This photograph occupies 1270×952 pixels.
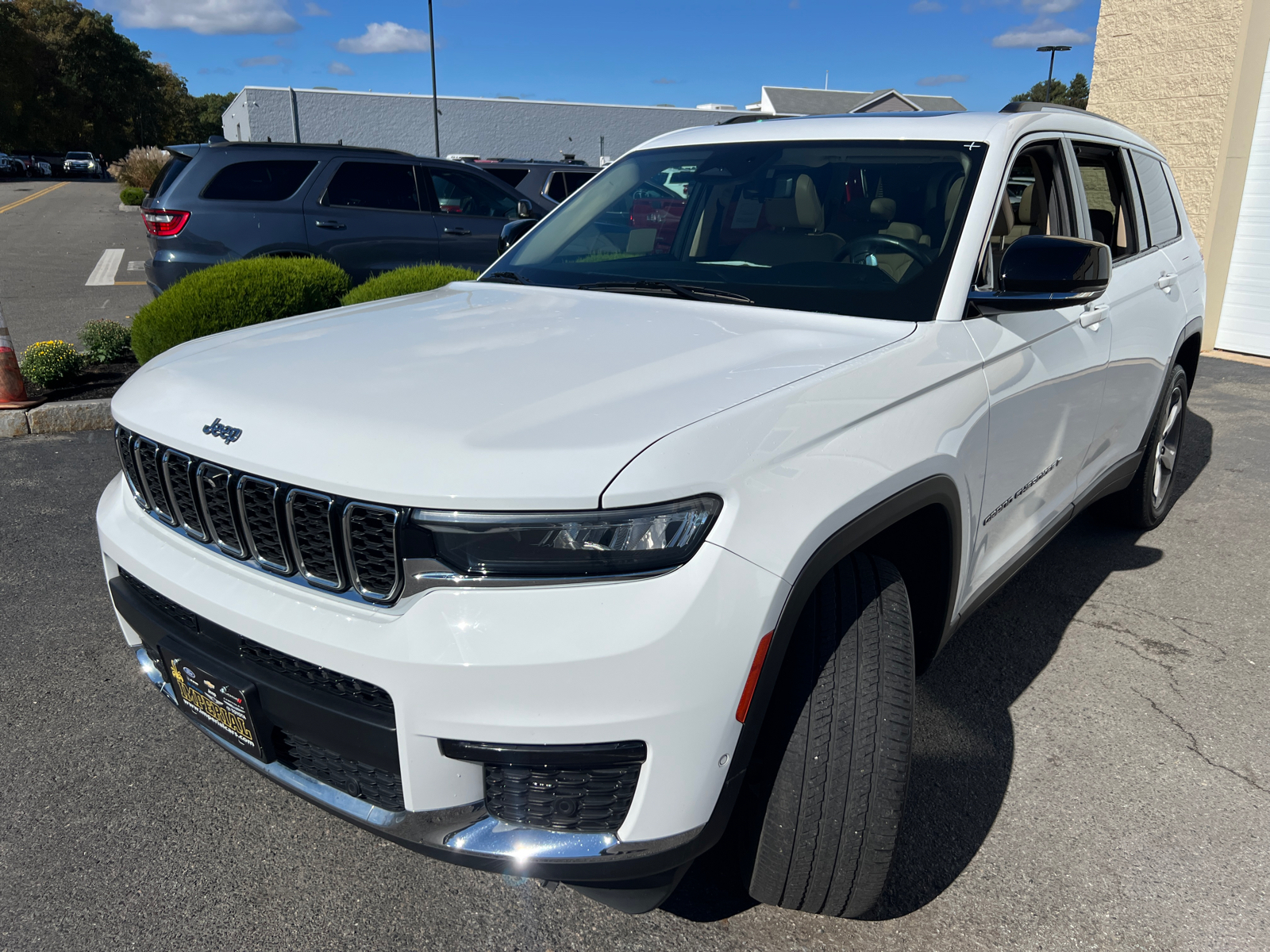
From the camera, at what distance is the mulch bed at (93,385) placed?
6512mm

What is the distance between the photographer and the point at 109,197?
3738cm

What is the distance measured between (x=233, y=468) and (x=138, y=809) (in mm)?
1226

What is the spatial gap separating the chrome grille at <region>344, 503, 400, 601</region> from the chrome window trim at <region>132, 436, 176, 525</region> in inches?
26.9

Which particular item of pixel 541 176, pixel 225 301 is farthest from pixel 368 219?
pixel 541 176

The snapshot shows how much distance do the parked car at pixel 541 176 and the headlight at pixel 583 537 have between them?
10.9 meters

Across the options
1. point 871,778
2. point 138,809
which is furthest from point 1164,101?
point 138,809

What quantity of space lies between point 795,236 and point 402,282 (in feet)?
14.2

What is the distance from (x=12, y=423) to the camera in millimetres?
6008

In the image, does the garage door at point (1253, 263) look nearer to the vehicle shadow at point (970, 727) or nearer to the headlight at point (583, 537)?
the vehicle shadow at point (970, 727)

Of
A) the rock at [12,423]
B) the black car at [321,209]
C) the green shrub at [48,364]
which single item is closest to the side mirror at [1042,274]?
the black car at [321,209]

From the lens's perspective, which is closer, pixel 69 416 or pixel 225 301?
pixel 69 416

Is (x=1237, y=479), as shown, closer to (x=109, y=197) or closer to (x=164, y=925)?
(x=164, y=925)

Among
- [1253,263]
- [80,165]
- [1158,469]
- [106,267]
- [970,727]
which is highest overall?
[80,165]

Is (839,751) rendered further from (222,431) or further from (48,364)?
(48,364)
